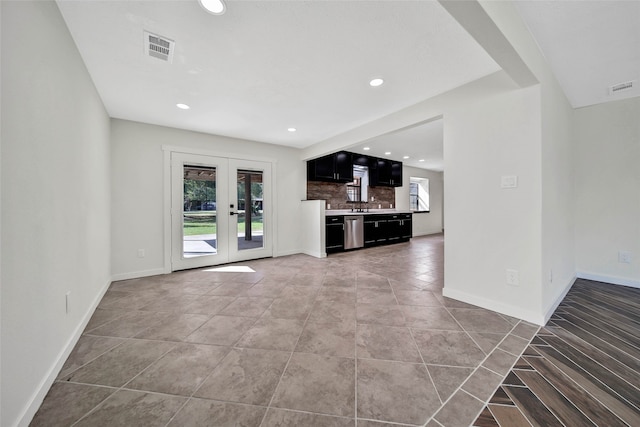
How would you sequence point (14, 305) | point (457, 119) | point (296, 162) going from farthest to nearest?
point (296, 162)
point (457, 119)
point (14, 305)

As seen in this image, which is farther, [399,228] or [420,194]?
[420,194]

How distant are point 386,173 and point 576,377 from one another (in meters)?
5.45

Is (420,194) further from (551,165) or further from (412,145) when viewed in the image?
(551,165)

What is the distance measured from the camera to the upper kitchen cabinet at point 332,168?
16.6ft

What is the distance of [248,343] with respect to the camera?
5.58 feet

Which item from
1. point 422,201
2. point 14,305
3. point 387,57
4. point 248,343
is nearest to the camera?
point 14,305

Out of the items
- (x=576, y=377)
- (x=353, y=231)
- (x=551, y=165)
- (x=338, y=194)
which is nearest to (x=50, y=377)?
(x=576, y=377)

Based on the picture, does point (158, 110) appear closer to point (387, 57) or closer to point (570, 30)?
point (387, 57)

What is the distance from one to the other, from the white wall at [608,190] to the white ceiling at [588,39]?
1.38 feet

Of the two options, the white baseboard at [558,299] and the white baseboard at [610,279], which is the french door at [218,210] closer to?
the white baseboard at [558,299]

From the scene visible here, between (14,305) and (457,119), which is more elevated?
(457,119)

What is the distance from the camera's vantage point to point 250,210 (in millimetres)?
4379

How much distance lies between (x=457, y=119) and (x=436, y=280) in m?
2.00

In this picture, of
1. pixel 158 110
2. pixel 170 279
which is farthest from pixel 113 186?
pixel 170 279
